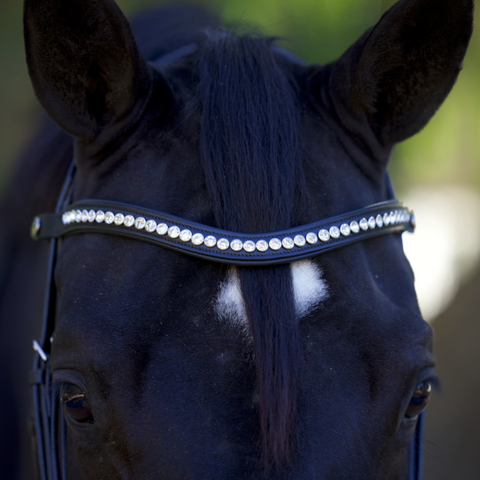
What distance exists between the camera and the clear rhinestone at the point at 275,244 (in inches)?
38.7

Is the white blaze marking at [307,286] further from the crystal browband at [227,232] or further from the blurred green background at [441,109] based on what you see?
the blurred green background at [441,109]

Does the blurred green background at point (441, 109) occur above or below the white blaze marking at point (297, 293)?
above

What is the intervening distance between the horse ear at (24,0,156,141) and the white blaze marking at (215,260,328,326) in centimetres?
48

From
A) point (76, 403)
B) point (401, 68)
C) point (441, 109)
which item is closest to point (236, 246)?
point (76, 403)

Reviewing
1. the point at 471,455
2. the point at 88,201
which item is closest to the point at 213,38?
the point at 88,201

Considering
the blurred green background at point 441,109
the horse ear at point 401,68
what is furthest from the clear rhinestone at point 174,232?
the blurred green background at point 441,109

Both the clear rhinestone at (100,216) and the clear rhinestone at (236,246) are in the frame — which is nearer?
the clear rhinestone at (236,246)

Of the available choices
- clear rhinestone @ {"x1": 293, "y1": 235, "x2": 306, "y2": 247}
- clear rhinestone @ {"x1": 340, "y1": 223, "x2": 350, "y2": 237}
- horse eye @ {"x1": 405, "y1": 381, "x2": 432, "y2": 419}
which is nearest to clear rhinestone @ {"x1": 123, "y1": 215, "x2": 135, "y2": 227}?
clear rhinestone @ {"x1": 293, "y1": 235, "x2": 306, "y2": 247}

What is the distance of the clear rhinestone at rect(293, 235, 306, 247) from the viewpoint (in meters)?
1.01

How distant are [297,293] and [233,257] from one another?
149 millimetres

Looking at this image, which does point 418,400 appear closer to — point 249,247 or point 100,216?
point 249,247

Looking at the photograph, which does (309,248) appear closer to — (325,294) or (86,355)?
(325,294)

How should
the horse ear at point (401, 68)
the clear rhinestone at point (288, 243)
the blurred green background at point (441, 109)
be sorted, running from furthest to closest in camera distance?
1. the blurred green background at point (441, 109)
2. the horse ear at point (401, 68)
3. the clear rhinestone at point (288, 243)

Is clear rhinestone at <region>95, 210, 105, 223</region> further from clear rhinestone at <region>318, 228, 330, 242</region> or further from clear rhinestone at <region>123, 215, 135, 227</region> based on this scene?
clear rhinestone at <region>318, 228, 330, 242</region>
